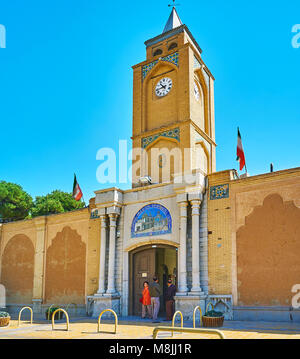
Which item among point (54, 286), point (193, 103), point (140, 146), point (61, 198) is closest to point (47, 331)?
point (54, 286)

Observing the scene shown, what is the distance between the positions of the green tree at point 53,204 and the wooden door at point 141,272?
20.0m

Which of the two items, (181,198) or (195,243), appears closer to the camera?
(195,243)

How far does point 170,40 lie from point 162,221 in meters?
11.1

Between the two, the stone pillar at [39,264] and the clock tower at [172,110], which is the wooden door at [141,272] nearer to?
the clock tower at [172,110]

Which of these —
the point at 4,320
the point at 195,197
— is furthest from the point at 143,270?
the point at 4,320

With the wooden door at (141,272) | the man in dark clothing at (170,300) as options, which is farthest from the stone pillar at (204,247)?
the wooden door at (141,272)

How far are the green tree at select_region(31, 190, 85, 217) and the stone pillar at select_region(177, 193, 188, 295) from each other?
22062 millimetres

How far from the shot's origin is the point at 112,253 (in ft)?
55.9

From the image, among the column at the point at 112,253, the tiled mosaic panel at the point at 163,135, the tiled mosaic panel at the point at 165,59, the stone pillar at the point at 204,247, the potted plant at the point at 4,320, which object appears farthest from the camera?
the tiled mosaic panel at the point at 165,59

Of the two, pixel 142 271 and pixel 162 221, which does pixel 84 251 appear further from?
pixel 162 221

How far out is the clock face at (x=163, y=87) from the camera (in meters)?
21.0

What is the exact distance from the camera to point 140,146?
20.7m

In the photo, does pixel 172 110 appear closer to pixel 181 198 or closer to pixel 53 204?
pixel 181 198

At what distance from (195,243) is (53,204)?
2294 cm
